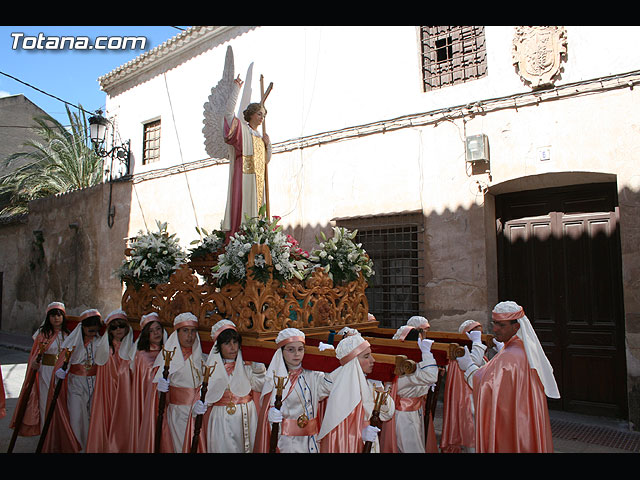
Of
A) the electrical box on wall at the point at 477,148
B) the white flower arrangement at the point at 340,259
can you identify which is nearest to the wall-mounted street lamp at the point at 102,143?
the electrical box on wall at the point at 477,148

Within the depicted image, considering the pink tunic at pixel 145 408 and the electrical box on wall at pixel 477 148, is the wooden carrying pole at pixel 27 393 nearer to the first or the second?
the pink tunic at pixel 145 408

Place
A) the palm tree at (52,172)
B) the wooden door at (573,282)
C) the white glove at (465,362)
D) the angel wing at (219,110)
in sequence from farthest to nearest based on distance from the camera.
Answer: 1. the palm tree at (52,172)
2. the wooden door at (573,282)
3. the angel wing at (219,110)
4. the white glove at (465,362)

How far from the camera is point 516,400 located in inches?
130

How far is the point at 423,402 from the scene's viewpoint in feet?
13.6

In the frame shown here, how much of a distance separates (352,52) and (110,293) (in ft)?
27.7

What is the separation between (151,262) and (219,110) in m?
1.84

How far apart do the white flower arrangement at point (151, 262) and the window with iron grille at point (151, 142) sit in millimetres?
6969

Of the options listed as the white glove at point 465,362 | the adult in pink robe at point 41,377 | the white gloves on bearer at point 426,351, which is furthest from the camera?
the adult in pink robe at point 41,377

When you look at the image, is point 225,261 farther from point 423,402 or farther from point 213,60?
point 213,60

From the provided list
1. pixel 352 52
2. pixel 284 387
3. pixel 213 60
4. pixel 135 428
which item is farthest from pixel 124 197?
pixel 284 387

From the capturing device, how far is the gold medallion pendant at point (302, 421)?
11.1 ft

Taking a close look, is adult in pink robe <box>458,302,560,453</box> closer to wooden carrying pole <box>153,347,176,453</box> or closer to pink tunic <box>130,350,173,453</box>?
wooden carrying pole <box>153,347,176,453</box>

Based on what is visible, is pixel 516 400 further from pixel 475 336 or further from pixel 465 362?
pixel 475 336

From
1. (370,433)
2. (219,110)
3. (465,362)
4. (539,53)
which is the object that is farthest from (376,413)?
(539,53)
